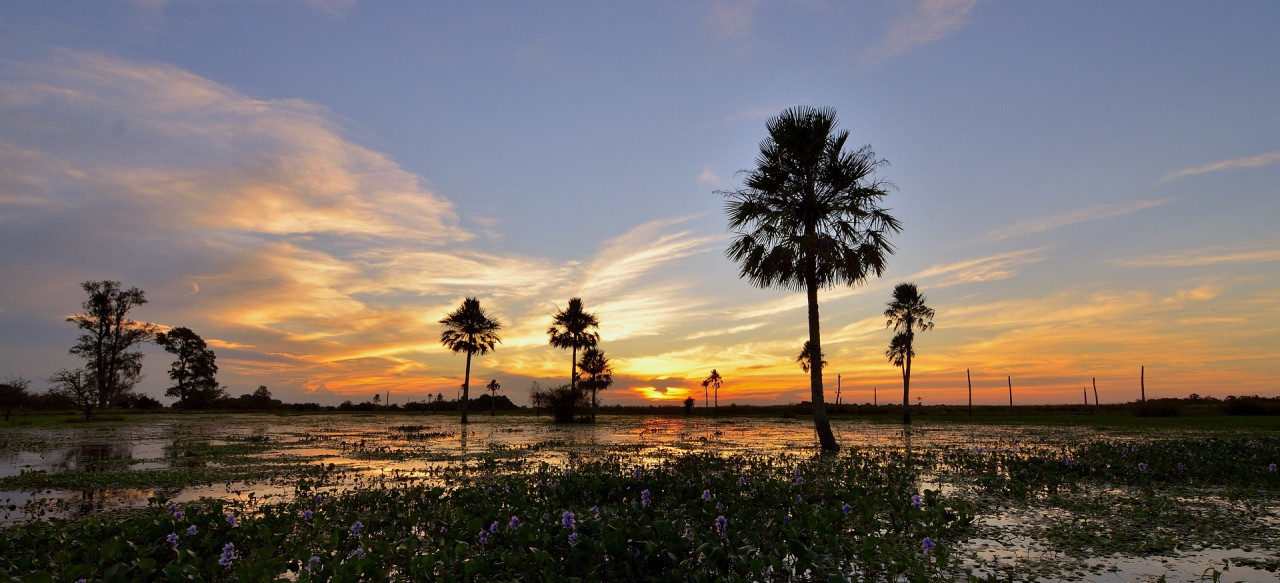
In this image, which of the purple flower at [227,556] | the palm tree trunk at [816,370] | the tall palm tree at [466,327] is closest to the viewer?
the purple flower at [227,556]

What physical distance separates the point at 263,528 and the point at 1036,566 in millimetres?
7577

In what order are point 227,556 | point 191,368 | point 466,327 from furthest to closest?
point 191,368 < point 466,327 < point 227,556

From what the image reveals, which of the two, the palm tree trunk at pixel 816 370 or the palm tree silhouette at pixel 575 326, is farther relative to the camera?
the palm tree silhouette at pixel 575 326

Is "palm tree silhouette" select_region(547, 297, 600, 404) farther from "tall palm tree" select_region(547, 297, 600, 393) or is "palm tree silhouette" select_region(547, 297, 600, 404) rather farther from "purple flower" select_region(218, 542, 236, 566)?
"purple flower" select_region(218, 542, 236, 566)

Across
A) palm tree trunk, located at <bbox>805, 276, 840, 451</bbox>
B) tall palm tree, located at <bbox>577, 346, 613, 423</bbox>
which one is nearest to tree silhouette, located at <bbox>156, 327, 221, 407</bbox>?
tall palm tree, located at <bbox>577, 346, 613, 423</bbox>

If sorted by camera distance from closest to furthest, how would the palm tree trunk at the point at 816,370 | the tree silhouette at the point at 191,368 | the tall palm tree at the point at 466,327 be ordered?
the palm tree trunk at the point at 816,370
the tall palm tree at the point at 466,327
the tree silhouette at the point at 191,368

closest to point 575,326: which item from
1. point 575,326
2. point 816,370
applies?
point 575,326

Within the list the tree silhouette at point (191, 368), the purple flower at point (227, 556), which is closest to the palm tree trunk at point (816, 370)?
the purple flower at point (227, 556)

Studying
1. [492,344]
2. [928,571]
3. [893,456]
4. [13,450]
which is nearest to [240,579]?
[928,571]

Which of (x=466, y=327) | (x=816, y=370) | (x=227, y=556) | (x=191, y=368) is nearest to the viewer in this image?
(x=227, y=556)

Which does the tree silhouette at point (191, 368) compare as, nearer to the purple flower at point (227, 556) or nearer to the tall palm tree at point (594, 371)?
the tall palm tree at point (594, 371)

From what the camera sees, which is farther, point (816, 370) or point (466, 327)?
point (466, 327)

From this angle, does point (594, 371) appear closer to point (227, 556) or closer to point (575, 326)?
point (575, 326)

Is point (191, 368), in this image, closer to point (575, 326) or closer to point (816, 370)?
point (575, 326)
